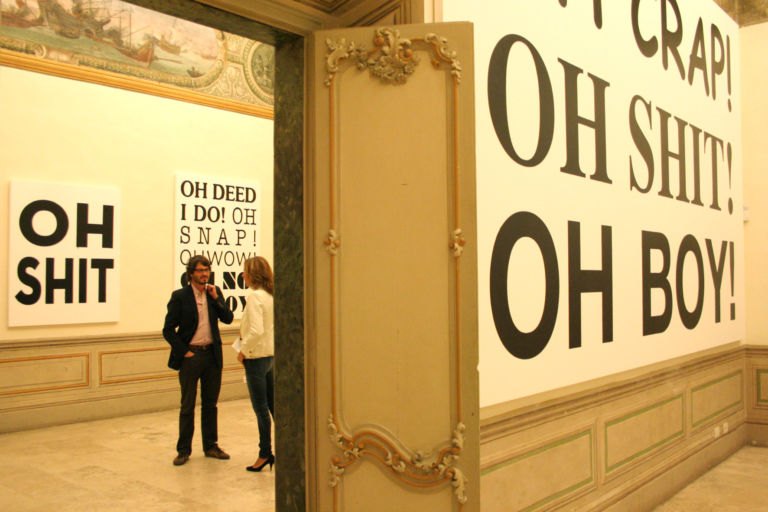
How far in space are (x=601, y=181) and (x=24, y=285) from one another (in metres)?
5.72

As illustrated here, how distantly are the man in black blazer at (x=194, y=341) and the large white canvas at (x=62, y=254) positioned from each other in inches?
92.0

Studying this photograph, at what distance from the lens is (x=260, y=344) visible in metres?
5.05

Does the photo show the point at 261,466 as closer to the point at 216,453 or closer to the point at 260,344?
the point at 216,453

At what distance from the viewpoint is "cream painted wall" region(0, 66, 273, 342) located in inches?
271

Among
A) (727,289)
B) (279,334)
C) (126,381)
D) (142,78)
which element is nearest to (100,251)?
(126,381)

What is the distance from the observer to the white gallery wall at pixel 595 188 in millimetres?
3273

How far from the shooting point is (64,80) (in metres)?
7.28

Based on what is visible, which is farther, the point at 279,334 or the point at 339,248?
the point at 279,334

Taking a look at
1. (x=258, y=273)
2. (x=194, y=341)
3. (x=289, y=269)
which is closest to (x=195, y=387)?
(x=194, y=341)

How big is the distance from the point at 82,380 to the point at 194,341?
2660 millimetres

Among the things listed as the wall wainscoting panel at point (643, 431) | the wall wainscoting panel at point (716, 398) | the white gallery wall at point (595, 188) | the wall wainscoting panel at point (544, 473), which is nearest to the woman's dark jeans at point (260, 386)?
the wall wainscoting panel at point (544, 473)

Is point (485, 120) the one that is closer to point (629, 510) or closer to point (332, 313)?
point (332, 313)

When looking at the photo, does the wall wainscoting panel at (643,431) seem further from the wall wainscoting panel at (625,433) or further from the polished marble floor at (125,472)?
the polished marble floor at (125,472)

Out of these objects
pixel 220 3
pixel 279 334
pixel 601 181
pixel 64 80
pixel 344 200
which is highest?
pixel 64 80
